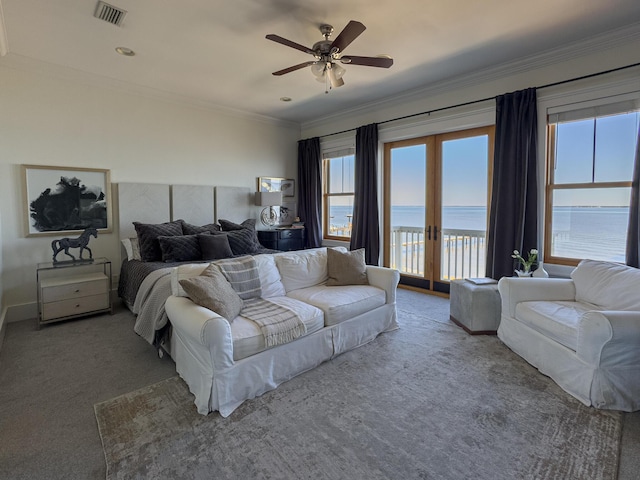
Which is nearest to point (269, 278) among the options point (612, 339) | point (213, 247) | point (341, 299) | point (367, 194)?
point (341, 299)

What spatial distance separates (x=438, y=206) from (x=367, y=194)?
3.64 feet

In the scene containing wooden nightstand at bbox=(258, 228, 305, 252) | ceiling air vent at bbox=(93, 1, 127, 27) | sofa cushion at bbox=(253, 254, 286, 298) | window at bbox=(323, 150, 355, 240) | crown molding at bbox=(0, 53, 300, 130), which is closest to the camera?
ceiling air vent at bbox=(93, 1, 127, 27)

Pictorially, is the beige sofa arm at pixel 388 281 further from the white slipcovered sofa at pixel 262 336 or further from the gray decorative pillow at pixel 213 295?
the gray decorative pillow at pixel 213 295

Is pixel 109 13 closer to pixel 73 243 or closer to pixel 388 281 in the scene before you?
pixel 73 243

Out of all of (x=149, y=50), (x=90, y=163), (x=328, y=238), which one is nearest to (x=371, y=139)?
(x=328, y=238)

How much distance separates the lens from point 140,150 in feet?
14.8

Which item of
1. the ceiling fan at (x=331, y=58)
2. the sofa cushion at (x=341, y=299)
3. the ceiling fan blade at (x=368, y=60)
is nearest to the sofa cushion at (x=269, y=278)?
the sofa cushion at (x=341, y=299)

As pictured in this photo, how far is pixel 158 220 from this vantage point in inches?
182

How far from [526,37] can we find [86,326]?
5.45 m

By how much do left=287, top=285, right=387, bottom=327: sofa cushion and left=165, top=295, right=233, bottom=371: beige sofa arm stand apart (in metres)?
0.97

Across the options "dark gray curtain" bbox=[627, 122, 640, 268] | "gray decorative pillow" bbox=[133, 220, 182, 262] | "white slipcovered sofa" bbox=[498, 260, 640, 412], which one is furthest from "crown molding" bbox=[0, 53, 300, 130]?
"dark gray curtain" bbox=[627, 122, 640, 268]

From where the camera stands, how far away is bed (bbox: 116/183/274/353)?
2.85m

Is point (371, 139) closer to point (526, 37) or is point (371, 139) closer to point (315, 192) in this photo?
point (315, 192)

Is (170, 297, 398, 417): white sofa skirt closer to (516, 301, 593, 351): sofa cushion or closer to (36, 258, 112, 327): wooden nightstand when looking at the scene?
(516, 301, 593, 351): sofa cushion
